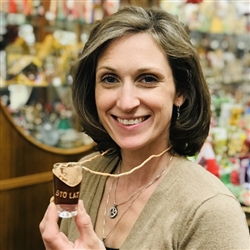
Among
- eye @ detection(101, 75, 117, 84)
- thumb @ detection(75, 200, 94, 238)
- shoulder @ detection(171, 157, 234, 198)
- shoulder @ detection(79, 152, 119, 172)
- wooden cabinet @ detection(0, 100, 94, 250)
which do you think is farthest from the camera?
wooden cabinet @ detection(0, 100, 94, 250)

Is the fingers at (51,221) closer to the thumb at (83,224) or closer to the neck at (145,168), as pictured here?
the thumb at (83,224)

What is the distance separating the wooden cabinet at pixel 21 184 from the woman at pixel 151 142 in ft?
2.30

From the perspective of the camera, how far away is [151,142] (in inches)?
51.2

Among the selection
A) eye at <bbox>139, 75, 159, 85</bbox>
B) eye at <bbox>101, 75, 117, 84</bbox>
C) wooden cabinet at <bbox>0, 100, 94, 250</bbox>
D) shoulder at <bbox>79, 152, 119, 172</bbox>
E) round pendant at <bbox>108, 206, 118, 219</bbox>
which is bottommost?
wooden cabinet at <bbox>0, 100, 94, 250</bbox>

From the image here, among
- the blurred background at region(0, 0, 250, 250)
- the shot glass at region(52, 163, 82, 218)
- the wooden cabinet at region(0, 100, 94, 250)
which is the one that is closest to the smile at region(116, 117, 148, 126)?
the shot glass at region(52, 163, 82, 218)

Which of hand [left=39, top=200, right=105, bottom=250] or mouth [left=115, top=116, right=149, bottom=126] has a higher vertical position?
mouth [left=115, top=116, right=149, bottom=126]

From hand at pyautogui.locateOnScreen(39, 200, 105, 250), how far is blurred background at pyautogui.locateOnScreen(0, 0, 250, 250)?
950mm

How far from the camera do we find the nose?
1.17 m

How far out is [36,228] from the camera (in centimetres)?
210

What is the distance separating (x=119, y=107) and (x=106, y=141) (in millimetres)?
341

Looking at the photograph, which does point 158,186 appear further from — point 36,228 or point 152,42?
point 36,228

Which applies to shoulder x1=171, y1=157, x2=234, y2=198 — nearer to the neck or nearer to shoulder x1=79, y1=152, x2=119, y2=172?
the neck

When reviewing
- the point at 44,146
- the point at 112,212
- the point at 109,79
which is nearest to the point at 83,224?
the point at 112,212

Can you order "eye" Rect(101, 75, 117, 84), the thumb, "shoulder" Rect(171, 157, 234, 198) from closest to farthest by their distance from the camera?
1. the thumb
2. "shoulder" Rect(171, 157, 234, 198)
3. "eye" Rect(101, 75, 117, 84)
